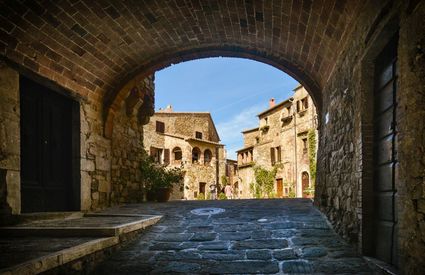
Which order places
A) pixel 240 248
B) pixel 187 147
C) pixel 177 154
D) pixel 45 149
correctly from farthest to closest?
pixel 177 154 → pixel 187 147 → pixel 45 149 → pixel 240 248

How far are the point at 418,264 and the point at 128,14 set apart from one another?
4.41 meters

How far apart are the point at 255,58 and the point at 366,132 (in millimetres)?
3386

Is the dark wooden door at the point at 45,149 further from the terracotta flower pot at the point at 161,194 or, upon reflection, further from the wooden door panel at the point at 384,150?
the wooden door panel at the point at 384,150

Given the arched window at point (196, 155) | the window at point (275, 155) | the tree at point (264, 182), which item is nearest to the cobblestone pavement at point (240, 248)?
the window at point (275, 155)

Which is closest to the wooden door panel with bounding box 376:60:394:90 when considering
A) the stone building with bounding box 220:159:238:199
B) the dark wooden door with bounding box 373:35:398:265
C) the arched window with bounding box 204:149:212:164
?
the dark wooden door with bounding box 373:35:398:265

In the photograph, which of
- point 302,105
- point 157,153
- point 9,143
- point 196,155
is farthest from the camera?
point 196,155

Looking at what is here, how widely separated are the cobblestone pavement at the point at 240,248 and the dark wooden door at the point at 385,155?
34 centimetres

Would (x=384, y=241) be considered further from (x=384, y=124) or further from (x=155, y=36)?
(x=155, y=36)

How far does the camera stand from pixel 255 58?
6363mm

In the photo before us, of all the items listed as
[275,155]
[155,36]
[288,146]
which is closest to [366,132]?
[155,36]

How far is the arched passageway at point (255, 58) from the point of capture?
7.85ft

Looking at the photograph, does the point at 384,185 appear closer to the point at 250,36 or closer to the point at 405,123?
the point at 405,123

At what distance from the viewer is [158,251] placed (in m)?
3.93

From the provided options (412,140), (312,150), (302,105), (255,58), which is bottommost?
(312,150)
